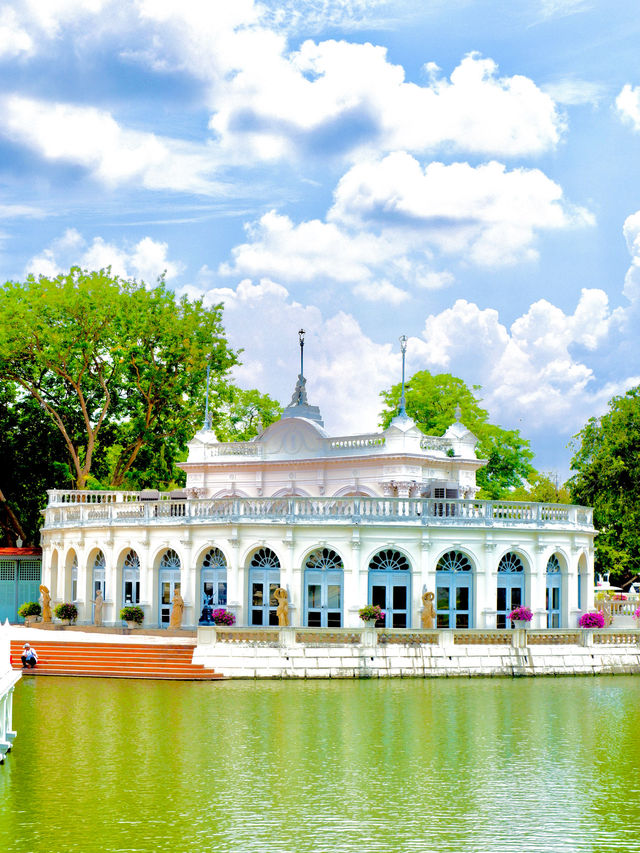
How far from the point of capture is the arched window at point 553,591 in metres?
43.1

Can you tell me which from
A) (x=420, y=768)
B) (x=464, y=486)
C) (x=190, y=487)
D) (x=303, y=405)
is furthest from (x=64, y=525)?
(x=420, y=768)

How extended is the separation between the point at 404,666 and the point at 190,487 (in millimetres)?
20039

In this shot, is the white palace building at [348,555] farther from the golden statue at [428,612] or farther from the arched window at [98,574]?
the golden statue at [428,612]

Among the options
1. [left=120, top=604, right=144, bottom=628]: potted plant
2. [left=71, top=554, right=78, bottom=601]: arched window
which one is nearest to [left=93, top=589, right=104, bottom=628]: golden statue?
[left=120, top=604, right=144, bottom=628]: potted plant

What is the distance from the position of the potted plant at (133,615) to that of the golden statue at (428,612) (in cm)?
1002

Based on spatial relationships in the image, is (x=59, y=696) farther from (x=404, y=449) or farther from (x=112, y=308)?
(x=112, y=308)

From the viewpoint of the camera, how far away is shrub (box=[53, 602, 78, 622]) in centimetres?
4525

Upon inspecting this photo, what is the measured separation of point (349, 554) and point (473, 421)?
30.3 m

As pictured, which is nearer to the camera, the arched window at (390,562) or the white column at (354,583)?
the white column at (354,583)

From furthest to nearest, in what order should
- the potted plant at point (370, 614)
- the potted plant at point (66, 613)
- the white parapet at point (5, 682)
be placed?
the potted plant at point (66, 613), the potted plant at point (370, 614), the white parapet at point (5, 682)

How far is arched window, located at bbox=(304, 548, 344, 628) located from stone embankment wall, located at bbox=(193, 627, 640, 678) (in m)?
3.98

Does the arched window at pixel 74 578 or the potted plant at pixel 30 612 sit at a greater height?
the arched window at pixel 74 578

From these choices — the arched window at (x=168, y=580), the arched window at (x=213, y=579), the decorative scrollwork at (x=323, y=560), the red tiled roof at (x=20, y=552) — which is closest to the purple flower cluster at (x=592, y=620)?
the decorative scrollwork at (x=323, y=560)

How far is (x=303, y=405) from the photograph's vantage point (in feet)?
174
